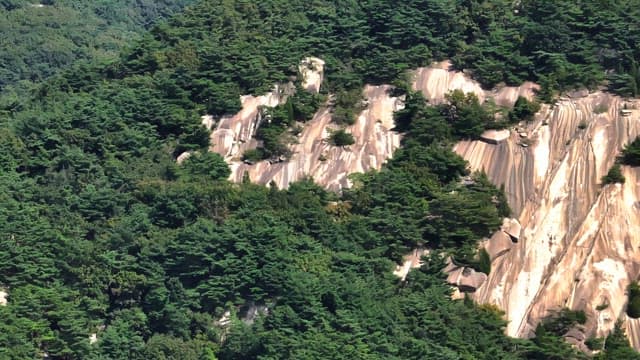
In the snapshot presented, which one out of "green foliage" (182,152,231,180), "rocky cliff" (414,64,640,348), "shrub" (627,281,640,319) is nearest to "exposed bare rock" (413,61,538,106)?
"rocky cliff" (414,64,640,348)

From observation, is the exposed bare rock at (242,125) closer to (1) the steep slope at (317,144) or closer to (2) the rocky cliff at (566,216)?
(1) the steep slope at (317,144)

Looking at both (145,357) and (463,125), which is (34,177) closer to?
(145,357)

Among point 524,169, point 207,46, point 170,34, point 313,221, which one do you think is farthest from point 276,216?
point 170,34

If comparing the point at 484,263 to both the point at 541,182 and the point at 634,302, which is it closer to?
the point at 541,182

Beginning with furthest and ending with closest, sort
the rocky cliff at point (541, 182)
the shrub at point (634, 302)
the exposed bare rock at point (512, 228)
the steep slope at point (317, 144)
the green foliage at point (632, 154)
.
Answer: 1. the steep slope at point (317, 144)
2. the green foliage at point (632, 154)
3. the exposed bare rock at point (512, 228)
4. the rocky cliff at point (541, 182)
5. the shrub at point (634, 302)

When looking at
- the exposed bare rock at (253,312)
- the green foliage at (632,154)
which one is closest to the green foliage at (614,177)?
the green foliage at (632,154)

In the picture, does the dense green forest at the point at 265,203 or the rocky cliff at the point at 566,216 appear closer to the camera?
the dense green forest at the point at 265,203

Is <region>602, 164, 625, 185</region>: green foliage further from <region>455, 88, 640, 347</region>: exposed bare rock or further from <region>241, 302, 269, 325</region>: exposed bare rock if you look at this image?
<region>241, 302, 269, 325</region>: exposed bare rock
